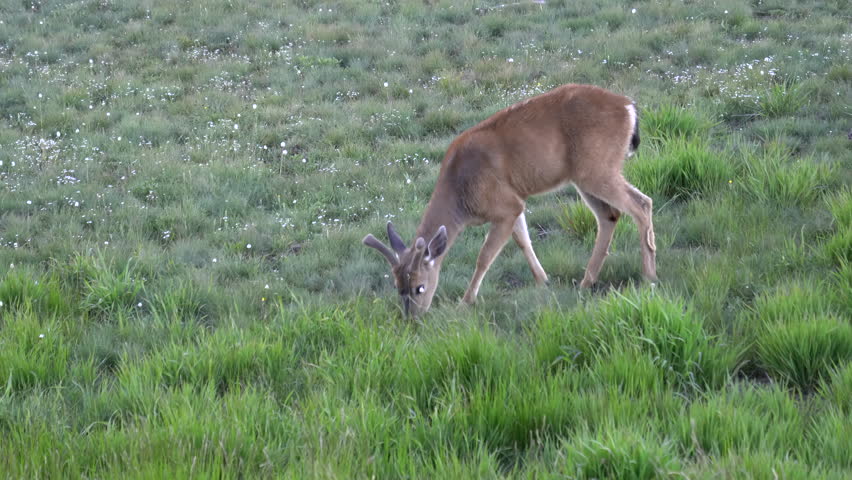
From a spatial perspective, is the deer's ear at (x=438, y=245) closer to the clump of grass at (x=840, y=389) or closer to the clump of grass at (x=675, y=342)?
the clump of grass at (x=675, y=342)

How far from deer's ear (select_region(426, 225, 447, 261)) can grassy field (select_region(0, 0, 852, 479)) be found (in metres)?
0.46

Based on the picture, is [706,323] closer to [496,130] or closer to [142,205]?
[496,130]

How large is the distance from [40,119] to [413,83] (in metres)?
4.58

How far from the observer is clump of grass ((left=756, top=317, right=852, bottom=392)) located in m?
4.31

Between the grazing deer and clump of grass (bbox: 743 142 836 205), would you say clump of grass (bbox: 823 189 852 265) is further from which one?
the grazing deer

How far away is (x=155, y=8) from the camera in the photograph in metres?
14.5

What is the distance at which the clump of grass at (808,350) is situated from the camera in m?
4.31

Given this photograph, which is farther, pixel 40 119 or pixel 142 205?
pixel 40 119

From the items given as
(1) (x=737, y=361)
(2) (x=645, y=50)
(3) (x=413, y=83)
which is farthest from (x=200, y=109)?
(1) (x=737, y=361)

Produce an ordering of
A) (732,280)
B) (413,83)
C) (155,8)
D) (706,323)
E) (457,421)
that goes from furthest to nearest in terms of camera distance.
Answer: (155,8) → (413,83) → (732,280) → (706,323) → (457,421)

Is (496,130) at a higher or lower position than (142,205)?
higher

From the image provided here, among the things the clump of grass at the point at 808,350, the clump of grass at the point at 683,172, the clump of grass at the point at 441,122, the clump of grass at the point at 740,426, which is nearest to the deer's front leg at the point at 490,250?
the clump of grass at the point at 683,172

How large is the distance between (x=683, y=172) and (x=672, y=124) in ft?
3.44

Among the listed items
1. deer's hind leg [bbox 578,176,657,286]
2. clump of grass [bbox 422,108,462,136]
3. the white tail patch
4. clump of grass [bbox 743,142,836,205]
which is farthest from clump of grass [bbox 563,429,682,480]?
clump of grass [bbox 422,108,462,136]
